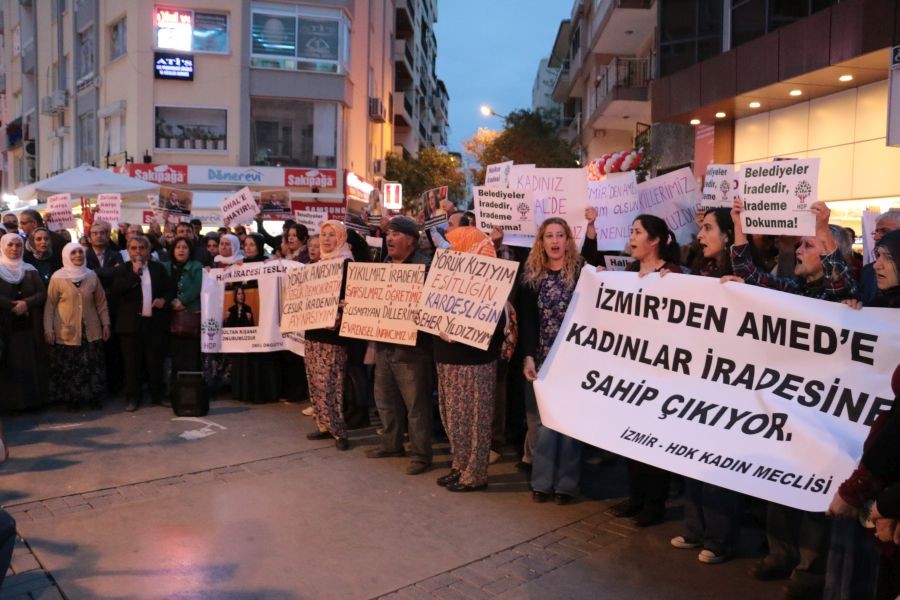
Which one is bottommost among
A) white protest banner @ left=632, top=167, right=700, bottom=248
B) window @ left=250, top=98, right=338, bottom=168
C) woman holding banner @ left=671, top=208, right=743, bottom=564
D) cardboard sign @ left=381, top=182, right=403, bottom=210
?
woman holding banner @ left=671, top=208, right=743, bottom=564

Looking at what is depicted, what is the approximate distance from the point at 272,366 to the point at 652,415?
5283mm

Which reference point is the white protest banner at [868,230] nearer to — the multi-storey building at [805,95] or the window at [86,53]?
the multi-storey building at [805,95]

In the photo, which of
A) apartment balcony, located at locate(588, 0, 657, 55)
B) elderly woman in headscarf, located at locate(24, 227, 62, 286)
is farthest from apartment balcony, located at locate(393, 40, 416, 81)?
elderly woman in headscarf, located at locate(24, 227, 62, 286)

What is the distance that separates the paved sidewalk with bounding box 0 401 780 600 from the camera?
4.38 meters

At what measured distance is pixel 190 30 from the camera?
92.9ft

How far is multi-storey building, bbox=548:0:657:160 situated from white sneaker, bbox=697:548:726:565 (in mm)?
20922

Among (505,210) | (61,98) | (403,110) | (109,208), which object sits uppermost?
(403,110)

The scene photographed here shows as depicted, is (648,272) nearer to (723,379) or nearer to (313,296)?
(723,379)

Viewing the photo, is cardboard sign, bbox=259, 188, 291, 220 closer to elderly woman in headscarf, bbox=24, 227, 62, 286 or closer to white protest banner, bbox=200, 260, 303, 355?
white protest banner, bbox=200, 260, 303, 355

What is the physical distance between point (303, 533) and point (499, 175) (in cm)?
439

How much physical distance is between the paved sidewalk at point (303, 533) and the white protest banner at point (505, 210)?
6.88 ft

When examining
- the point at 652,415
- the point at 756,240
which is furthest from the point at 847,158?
the point at 652,415

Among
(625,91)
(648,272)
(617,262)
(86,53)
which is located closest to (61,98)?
(86,53)

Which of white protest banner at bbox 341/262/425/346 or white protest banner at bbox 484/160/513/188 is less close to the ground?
white protest banner at bbox 484/160/513/188
